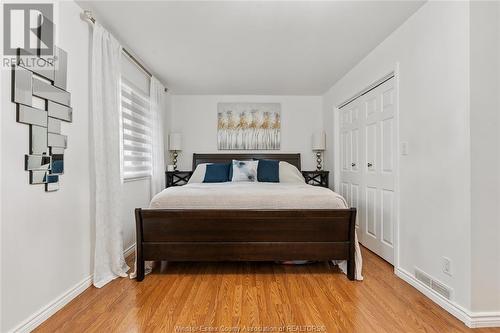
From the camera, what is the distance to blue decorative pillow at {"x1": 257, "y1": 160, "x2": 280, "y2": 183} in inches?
152

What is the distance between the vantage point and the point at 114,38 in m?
2.54

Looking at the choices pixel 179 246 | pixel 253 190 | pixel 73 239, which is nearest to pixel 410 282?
pixel 253 190

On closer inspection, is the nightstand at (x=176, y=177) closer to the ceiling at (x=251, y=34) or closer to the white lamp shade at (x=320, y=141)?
the ceiling at (x=251, y=34)

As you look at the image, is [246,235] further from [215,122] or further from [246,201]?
[215,122]

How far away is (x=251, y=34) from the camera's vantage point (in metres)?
2.49

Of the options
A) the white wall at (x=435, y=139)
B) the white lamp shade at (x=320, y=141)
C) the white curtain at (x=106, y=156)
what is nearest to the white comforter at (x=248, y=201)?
the white curtain at (x=106, y=156)

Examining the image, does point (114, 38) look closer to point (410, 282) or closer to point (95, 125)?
point (95, 125)

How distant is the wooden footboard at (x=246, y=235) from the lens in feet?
7.63

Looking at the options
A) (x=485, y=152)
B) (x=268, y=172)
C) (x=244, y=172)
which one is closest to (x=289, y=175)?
(x=268, y=172)

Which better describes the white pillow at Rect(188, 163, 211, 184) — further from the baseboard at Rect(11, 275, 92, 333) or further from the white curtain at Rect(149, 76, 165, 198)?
the baseboard at Rect(11, 275, 92, 333)

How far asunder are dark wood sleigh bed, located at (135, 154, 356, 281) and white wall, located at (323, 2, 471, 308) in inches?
21.1

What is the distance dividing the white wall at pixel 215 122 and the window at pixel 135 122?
1.05 meters

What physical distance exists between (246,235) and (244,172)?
1.58 meters

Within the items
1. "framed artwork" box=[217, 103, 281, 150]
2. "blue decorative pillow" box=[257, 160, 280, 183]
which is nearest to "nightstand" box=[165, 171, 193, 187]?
"framed artwork" box=[217, 103, 281, 150]
